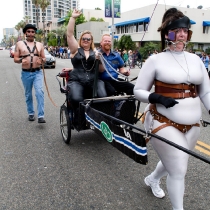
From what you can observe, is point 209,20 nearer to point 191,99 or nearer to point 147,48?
point 147,48

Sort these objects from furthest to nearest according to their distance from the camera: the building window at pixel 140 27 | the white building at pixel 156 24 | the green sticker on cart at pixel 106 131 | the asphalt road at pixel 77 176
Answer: the building window at pixel 140 27
the white building at pixel 156 24
the asphalt road at pixel 77 176
the green sticker on cart at pixel 106 131

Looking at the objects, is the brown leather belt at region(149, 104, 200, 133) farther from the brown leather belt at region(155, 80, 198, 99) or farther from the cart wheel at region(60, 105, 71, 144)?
the cart wheel at region(60, 105, 71, 144)

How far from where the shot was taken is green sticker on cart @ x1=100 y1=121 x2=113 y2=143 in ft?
9.05

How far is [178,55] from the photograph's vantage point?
2311mm

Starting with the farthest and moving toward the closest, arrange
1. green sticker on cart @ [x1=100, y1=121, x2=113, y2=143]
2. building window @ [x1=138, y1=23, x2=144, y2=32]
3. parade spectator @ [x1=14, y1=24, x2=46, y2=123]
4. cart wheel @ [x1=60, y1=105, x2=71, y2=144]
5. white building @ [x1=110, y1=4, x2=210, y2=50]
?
building window @ [x1=138, y1=23, x2=144, y2=32]
white building @ [x1=110, y1=4, x2=210, y2=50]
parade spectator @ [x1=14, y1=24, x2=46, y2=123]
cart wheel @ [x1=60, y1=105, x2=71, y2=144]
green sticker on cart @ [x1=100, y1=121, x2=113, y2=143]

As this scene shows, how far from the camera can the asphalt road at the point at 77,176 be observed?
289 cm

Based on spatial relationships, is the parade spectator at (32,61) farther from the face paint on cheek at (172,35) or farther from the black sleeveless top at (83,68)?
the face paint on cheek at (172,35)

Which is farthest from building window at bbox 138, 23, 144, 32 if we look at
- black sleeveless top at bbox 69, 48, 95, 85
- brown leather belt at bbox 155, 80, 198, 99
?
brown leather belt at bbox 155, 80, 198, 99

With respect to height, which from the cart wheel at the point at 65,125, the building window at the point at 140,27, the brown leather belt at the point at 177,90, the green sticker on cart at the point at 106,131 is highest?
the building window at the point at 140,27

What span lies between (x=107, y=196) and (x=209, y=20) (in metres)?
45.6

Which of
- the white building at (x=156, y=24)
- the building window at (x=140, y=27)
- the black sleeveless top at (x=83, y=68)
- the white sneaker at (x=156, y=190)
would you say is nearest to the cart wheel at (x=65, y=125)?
the black sleeveless top at (x=83, y=68)

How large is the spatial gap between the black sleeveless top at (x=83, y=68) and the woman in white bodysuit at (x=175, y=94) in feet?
6.60

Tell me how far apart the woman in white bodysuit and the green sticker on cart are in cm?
54

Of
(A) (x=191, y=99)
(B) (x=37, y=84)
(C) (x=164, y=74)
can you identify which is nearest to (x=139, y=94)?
(C) (x=164, y=74)
